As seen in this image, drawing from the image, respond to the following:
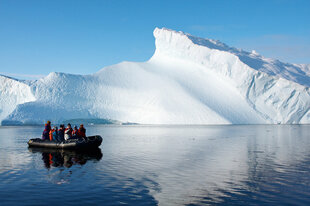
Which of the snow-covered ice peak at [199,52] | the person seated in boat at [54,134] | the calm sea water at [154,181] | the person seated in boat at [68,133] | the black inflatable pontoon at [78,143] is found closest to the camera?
the calm sea water at [154,181]

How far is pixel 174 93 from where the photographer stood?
239 ft

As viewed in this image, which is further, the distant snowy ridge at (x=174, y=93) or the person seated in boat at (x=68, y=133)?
the distant snowy ridge at (x=174, y=93)

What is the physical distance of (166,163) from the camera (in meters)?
14.9

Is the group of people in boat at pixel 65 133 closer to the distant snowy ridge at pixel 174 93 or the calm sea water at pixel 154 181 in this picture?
the calm sea water at pixel 154 181

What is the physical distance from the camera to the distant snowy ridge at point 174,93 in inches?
2557

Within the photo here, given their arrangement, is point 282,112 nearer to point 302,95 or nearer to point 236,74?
point 302,95

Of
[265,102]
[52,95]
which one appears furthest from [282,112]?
[52,95]

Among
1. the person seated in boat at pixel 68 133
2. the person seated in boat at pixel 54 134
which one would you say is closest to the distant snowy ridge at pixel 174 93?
the person seated in boat at pixel 54 134

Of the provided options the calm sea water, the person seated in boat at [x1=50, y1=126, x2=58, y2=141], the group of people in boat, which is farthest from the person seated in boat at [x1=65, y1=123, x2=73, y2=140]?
the calm sea water

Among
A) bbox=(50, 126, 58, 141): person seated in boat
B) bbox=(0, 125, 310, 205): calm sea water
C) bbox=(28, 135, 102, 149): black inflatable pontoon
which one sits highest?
bbox=(50, 126, 58, 141): person seated in boat

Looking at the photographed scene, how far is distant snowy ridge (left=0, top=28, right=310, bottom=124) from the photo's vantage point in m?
64.9

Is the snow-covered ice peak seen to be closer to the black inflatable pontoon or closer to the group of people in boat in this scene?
the group of people in boat

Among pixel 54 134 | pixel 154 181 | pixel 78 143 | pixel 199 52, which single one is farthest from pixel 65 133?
pixel 199 52

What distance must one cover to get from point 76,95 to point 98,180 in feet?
192
